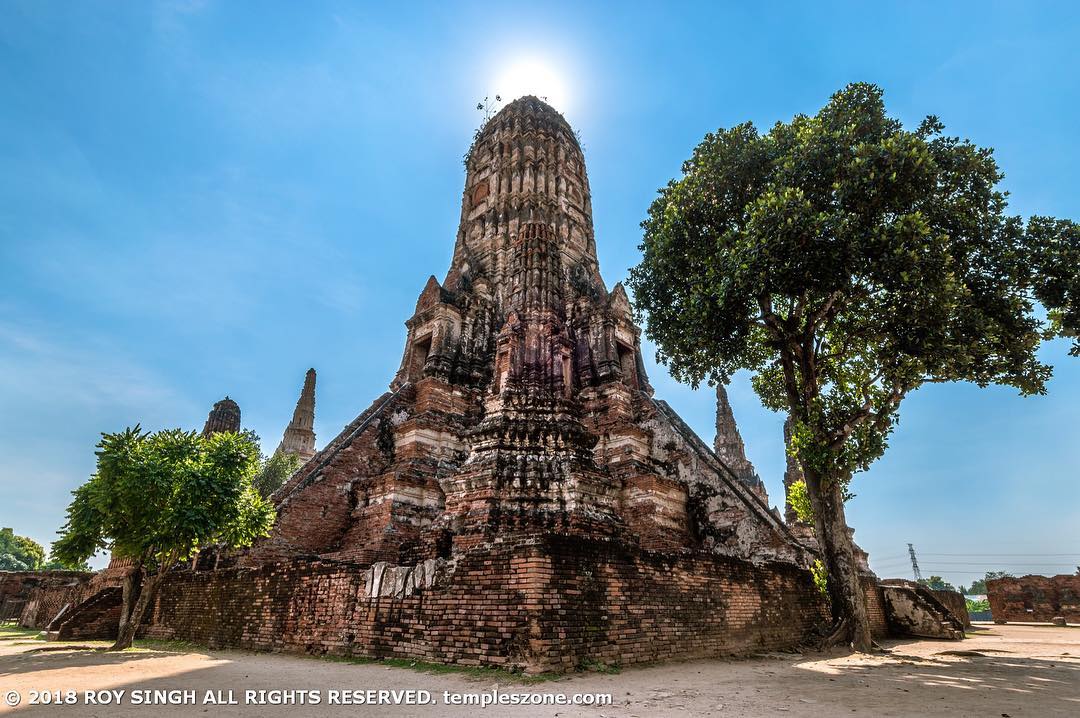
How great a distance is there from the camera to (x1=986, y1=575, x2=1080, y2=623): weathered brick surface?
23.1 metres

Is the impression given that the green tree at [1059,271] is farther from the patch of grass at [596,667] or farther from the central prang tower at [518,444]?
the patch of grass at [596,667]

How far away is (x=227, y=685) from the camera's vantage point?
6.37m

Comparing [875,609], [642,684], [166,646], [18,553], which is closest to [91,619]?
[166,646]

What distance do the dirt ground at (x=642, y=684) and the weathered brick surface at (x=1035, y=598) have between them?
1921cm

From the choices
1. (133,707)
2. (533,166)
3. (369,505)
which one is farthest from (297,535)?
(533,166)

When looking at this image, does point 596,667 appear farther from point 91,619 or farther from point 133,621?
point 91,619

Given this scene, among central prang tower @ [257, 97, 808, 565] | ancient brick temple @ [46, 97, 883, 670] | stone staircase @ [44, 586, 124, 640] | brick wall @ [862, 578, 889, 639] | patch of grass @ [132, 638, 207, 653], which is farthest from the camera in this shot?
brick wall @ [862, 578, 889, 639]

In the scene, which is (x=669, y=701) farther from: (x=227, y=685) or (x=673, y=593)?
(x=227, y=685)

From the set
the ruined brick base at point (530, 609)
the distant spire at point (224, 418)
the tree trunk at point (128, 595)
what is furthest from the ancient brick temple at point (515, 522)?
the distant spire at point (224, 418)

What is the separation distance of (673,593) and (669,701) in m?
3.06

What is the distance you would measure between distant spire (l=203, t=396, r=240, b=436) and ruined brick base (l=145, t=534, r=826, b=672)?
17.6m

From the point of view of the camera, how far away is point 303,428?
40.1 metres

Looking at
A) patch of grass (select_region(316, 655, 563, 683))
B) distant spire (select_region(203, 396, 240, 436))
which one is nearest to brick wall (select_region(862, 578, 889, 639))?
patch of grass (select_region(316, 655, 563, 683))

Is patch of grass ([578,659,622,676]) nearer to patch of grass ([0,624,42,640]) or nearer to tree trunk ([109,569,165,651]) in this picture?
tree trunk ([109,569,165,651])
